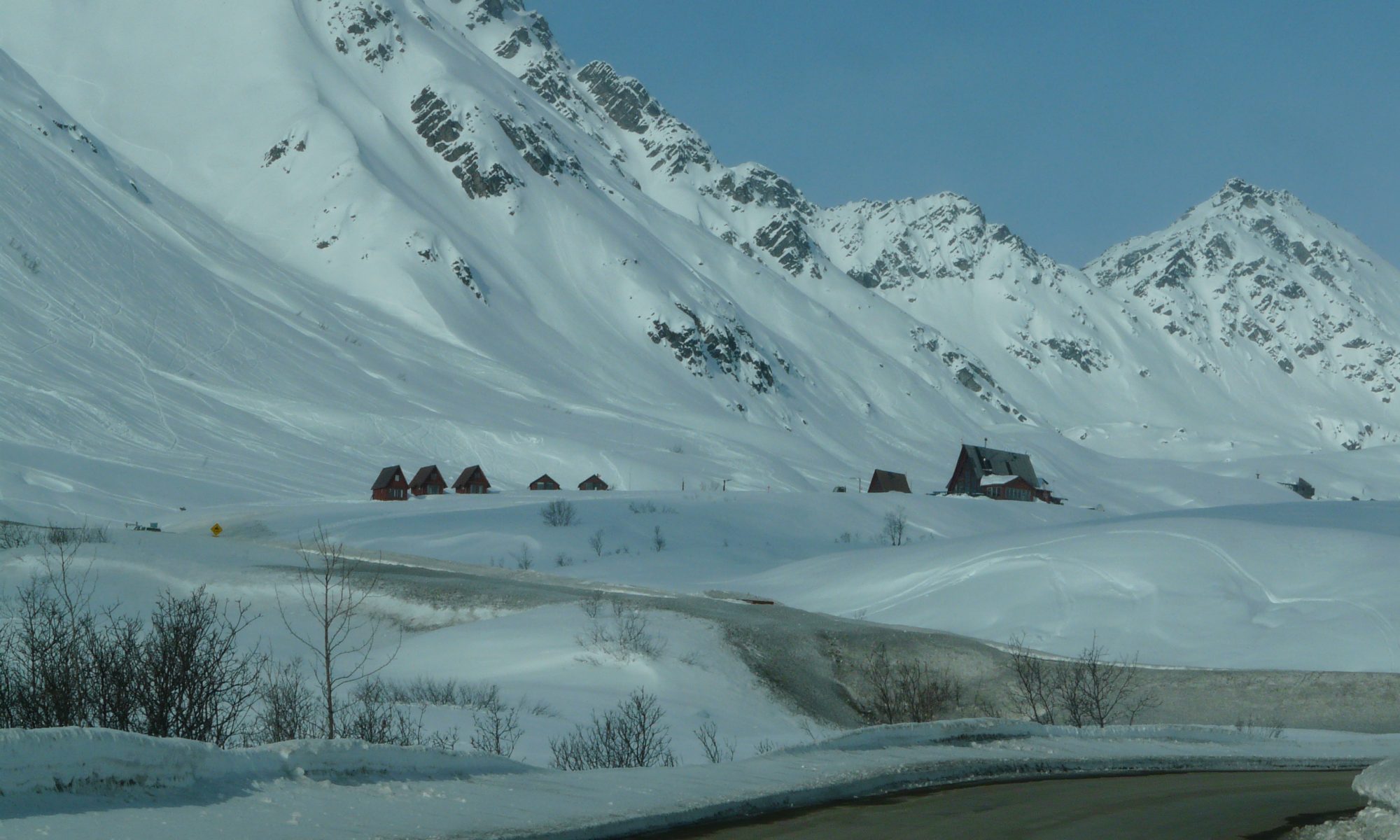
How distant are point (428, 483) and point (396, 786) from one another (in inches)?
3040

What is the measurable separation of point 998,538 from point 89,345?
7064cm

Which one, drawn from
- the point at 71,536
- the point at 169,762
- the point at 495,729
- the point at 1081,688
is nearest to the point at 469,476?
the point at 71,536

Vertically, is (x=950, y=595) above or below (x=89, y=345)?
below

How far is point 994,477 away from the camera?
348ft

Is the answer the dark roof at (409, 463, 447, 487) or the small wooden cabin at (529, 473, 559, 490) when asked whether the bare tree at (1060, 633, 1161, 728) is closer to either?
the dark roof at (409, 463, 447, 487)

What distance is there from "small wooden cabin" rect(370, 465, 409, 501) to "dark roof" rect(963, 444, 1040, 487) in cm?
4513

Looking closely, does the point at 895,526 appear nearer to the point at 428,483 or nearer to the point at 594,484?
the point at 594,484

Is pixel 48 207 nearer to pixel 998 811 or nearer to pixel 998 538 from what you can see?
pixel 998 538

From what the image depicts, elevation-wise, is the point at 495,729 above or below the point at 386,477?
below

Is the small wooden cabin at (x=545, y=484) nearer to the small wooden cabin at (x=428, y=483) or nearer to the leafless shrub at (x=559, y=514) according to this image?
the small wooden cabin at (x=428, y=483)

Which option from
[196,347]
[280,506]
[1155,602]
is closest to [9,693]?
[1155,602]

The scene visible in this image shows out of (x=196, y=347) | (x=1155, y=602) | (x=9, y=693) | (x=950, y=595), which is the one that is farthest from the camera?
(x=196, y=347)

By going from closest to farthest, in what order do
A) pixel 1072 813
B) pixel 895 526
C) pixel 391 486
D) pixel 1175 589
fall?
1. pixel 1072 813
2. pixel 1175 589
3. pixel 895 526
4. pixel 391 486

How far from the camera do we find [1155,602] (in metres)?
35.0
